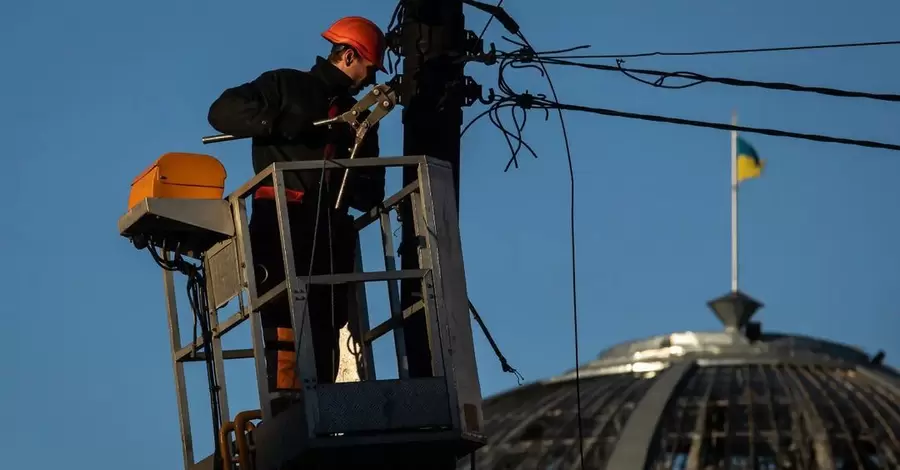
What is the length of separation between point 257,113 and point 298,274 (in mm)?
943

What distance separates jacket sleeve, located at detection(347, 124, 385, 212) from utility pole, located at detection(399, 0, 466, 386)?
0.19 m

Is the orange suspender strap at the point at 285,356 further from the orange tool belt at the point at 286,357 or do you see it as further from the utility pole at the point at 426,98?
the utility pole at the point at 426,98

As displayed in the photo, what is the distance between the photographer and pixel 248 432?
12.6m

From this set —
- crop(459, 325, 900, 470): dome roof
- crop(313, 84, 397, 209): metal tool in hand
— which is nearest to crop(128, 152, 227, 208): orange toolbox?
crop(313, 84, 397, 209): metal tool in hand

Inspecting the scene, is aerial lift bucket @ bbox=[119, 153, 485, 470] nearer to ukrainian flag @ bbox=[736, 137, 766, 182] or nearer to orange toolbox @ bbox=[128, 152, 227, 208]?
orange toolbox @ bbox=[128, 152, 227, 208]

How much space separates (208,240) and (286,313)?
2.44ft

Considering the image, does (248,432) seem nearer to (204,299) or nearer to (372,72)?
(204,299)

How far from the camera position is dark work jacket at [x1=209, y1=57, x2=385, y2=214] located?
12.6m

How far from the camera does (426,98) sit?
12891mm

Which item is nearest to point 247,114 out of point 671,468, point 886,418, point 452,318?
point 452,318

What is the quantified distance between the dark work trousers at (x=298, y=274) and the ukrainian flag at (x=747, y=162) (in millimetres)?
22397

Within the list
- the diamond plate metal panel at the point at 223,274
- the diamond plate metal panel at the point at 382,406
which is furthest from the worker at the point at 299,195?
the diamond plate metal panel at the point at 382,406

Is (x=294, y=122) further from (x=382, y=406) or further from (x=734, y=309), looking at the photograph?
(x=734, y=309)

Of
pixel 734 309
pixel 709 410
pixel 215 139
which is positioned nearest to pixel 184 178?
pixel 215 139
